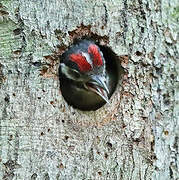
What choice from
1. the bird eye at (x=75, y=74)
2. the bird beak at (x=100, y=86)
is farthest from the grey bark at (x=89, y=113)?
the bird eye at (x=75, y=74)

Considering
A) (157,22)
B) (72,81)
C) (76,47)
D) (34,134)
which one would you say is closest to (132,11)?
(157,22)

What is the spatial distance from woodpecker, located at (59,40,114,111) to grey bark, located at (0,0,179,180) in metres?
0.12

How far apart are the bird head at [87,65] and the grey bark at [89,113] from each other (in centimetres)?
→ 11

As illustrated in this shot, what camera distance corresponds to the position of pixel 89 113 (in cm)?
380

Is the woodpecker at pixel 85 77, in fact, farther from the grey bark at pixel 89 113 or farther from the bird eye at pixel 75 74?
the grey bark at pixel 89 113

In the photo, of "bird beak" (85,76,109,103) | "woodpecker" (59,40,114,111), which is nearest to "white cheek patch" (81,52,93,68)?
"woodpecker" (59,40,114,111)

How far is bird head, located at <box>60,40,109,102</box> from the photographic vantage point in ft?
12.5

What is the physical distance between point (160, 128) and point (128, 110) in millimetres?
280

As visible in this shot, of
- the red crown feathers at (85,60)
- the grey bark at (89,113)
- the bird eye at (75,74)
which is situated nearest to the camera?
the grey bark at (89,113)

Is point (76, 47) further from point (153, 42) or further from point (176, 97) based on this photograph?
point (176, 97)

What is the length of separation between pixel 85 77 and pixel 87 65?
12 cm

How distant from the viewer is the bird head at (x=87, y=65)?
379 cm

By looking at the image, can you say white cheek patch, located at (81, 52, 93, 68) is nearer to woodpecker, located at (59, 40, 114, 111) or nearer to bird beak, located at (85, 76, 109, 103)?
woodpecker, located at (59, 40, 114, 111)

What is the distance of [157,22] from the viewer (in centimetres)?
385
